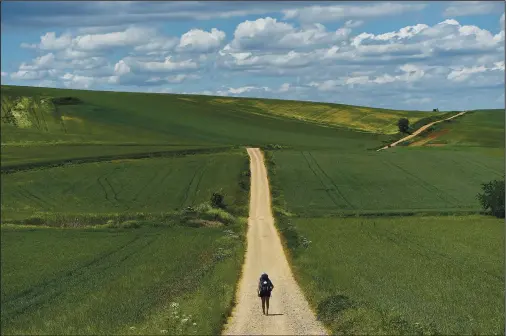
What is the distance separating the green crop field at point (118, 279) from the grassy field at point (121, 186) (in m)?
9.74

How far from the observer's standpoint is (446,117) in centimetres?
17025

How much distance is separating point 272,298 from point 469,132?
11743cm

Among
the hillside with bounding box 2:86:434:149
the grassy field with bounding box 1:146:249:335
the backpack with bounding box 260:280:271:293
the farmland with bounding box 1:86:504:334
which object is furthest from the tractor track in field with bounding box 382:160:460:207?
the backpack with bounding box 260:280:271:293

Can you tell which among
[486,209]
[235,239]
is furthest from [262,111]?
[235,239]

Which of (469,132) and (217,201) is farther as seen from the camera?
(469,132)

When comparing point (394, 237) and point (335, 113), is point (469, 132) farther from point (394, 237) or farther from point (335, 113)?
point (394, 237)

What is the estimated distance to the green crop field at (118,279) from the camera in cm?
3172

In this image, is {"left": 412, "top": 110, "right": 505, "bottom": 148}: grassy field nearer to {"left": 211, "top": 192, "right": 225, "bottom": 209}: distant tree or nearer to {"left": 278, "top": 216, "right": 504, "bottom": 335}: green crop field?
{"left": 278, "top": 216, "right": 504, "bottom": 335}: green crop field

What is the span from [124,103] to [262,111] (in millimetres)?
32842

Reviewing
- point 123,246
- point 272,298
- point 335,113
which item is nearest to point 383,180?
point 123,246

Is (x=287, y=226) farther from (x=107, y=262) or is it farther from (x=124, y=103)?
(x=124, y=103)

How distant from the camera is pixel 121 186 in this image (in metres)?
88.8

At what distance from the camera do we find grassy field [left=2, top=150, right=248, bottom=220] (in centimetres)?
7819

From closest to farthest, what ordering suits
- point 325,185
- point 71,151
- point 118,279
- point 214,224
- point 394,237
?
point 118,279 → point 394,237 → point 214,224 → point 325,185 → point 71,151
